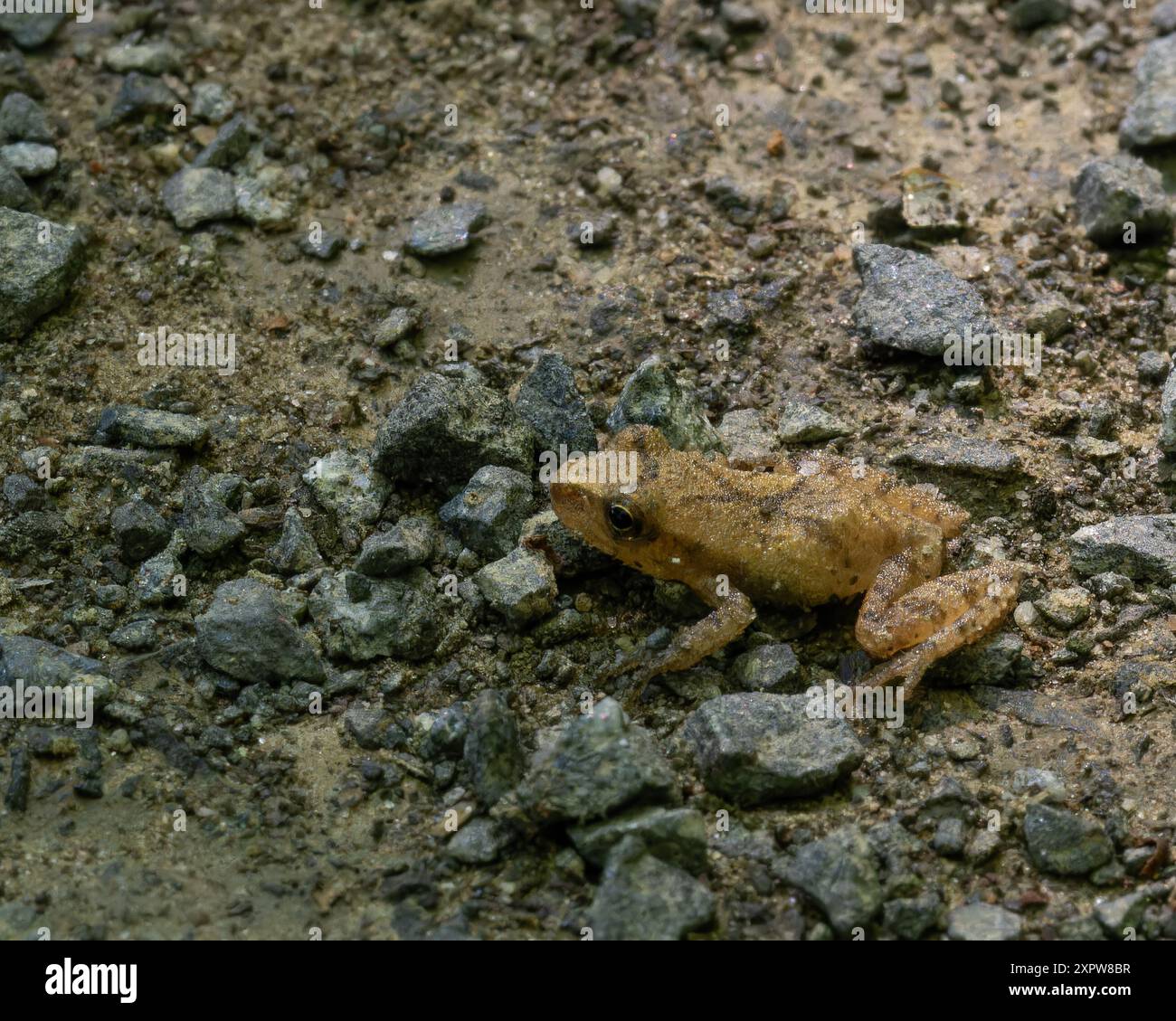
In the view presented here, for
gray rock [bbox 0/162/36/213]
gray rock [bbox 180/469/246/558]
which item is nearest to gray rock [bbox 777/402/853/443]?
gray rock [bbox 180/469/246/558]

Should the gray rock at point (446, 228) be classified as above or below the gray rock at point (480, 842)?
above

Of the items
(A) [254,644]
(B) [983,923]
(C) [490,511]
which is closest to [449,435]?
(C) [490,511]

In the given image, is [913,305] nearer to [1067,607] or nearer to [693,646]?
[1067,607]

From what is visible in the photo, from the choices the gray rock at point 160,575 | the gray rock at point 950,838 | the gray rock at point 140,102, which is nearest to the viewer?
the gray rock at point 950,838

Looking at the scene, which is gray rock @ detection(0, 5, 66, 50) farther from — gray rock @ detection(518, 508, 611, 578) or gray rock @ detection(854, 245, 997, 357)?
gray rock @ detection(854, 245, 997, 357)

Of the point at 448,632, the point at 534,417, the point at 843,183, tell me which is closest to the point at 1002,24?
the point at 843,183

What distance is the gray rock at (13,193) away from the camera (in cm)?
949

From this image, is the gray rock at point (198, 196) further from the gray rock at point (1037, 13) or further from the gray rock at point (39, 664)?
the gray rock at point (1037, 13)

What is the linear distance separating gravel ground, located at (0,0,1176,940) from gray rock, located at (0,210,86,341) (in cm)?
4

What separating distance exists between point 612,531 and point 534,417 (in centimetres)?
130

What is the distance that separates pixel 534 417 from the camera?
8.47 m

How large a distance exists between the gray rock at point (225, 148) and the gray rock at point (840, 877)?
7119mm

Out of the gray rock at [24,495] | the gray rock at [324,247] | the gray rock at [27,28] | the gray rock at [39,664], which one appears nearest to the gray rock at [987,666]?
the gray rock at [39,664]

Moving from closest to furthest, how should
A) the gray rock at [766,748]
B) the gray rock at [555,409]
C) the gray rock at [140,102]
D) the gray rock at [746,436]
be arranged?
the gray rock at [766,748], the gray rock at [555,409], the gray rock at [746,436], the gray rock at [140,102]
